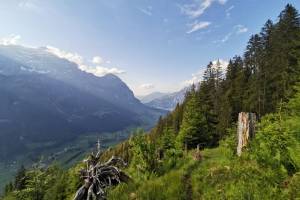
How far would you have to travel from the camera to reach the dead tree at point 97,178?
7352 millimetres

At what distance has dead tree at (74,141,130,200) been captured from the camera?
24.1 ft

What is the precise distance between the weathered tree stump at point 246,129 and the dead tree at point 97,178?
16.6 feet

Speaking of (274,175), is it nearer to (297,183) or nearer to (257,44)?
(297,183)

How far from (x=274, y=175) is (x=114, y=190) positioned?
4249 millimetres

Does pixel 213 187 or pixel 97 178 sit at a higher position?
pixel 97 178

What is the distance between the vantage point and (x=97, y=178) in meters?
7.56

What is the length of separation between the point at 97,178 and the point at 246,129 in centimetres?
629

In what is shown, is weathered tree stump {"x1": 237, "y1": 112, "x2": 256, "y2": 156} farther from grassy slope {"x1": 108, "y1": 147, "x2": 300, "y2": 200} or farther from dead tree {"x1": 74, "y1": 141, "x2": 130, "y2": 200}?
→ dead tree {"x1": 74, "y1": 141, "x2": 130, "y2": 200}

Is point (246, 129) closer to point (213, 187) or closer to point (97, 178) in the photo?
point (213, 187)

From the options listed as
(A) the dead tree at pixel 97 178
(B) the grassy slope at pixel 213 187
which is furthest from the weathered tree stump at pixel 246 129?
(A) the dead tree at pixel 97 178

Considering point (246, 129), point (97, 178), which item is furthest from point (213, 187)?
point (246, 129)

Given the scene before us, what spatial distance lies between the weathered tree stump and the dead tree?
507 centimetres

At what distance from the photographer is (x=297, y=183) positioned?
5.92m

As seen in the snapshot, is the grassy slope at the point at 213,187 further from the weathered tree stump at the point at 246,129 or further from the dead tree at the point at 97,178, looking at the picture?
the weathered tree stump at the point at 246,129
